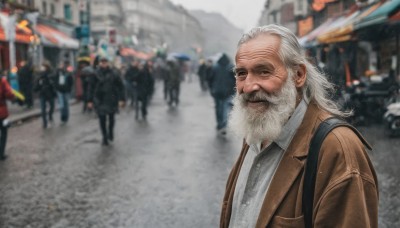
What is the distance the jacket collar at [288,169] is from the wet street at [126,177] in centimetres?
364

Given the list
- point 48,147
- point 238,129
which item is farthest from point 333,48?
point 238,129

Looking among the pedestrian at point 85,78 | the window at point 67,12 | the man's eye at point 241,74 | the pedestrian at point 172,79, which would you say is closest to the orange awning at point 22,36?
the pedestrian at point 85,78

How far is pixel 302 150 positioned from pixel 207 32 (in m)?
180

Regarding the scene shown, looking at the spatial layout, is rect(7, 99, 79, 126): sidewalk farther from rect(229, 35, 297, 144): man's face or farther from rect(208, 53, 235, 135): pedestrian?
rect(229, 35, 297, 144): man's face

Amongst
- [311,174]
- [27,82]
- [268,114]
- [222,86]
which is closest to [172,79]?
[27,82]

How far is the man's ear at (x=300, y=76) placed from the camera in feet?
6.72

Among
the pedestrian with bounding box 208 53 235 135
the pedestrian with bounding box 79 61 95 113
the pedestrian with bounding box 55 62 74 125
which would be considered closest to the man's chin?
the pedestrian with bounding box 208 53 235 135

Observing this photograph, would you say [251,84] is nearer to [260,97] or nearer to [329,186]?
[260,97]

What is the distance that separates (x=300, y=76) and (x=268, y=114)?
0.21 metres

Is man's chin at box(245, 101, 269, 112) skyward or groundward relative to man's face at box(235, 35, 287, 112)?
groundward

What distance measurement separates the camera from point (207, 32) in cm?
17975

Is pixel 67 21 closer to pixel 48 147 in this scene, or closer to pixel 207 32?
pixel 48 147

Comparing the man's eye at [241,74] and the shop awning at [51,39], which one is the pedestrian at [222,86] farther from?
the shop awning at [51,39]

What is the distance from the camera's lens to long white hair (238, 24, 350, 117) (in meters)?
1.99
